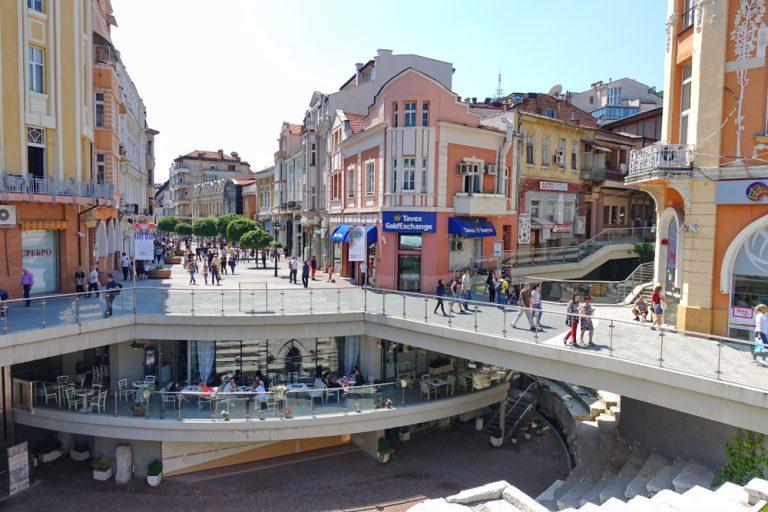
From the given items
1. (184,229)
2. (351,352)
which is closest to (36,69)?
(351,352)

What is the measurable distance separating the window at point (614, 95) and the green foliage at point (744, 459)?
168 feet

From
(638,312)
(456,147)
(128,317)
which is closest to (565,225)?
(456,147)

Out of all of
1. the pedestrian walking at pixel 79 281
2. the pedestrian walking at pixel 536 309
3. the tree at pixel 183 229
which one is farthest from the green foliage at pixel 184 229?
the pedestrian walking at pixel 536 309

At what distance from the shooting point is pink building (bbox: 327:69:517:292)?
26297 millimetres

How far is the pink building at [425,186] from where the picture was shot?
1035 inches

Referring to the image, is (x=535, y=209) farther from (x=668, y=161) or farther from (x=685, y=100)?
(x=668, y=161)

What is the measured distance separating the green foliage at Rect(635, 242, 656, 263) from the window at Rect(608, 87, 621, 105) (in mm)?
27410

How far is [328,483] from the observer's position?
61.7 feet

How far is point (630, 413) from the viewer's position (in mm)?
18469

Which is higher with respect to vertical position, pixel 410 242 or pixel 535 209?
pixel 535 209

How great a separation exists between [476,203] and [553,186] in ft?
34.6

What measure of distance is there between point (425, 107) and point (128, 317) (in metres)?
16.2

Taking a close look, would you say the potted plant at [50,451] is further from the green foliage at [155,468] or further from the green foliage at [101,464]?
the green foliage at [155,468]

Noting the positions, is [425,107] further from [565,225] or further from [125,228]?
[125,228]
